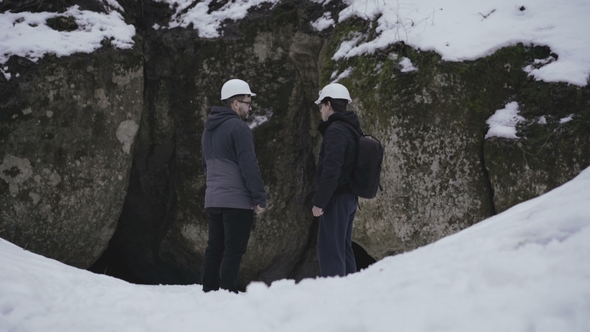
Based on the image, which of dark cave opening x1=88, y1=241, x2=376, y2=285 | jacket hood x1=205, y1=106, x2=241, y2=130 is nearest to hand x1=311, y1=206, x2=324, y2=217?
jacket hood x1=205, y1=106, x2=241, y2=130

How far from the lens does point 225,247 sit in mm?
3893

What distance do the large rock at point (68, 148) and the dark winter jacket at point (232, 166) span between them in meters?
2.37

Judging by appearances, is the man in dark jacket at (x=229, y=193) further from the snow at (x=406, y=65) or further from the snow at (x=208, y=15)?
the snow at (x=208, y=15)

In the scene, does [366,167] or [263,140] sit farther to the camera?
[263,140]

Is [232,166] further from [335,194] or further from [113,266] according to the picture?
[113,266]

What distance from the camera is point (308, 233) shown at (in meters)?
6.56

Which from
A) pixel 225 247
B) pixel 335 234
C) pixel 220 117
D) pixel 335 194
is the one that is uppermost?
pixel 220 117

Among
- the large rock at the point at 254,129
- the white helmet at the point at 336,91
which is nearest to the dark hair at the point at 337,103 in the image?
the white helmet at the point at 336,91

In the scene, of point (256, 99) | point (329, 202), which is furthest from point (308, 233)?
point (329, 202)

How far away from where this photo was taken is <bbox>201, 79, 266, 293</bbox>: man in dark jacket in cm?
388

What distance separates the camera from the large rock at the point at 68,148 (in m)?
5.34

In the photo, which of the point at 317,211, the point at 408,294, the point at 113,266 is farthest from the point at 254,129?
the point at 408,294

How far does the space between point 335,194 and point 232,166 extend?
848 millimetres

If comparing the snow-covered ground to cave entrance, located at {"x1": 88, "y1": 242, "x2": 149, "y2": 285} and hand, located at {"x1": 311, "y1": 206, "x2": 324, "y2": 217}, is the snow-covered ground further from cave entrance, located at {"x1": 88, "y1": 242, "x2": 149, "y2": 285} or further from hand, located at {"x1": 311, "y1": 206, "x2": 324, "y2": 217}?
cave entrance, located at {"x1": 88, "y1": 242, "x2": 149, "y2": 285}
